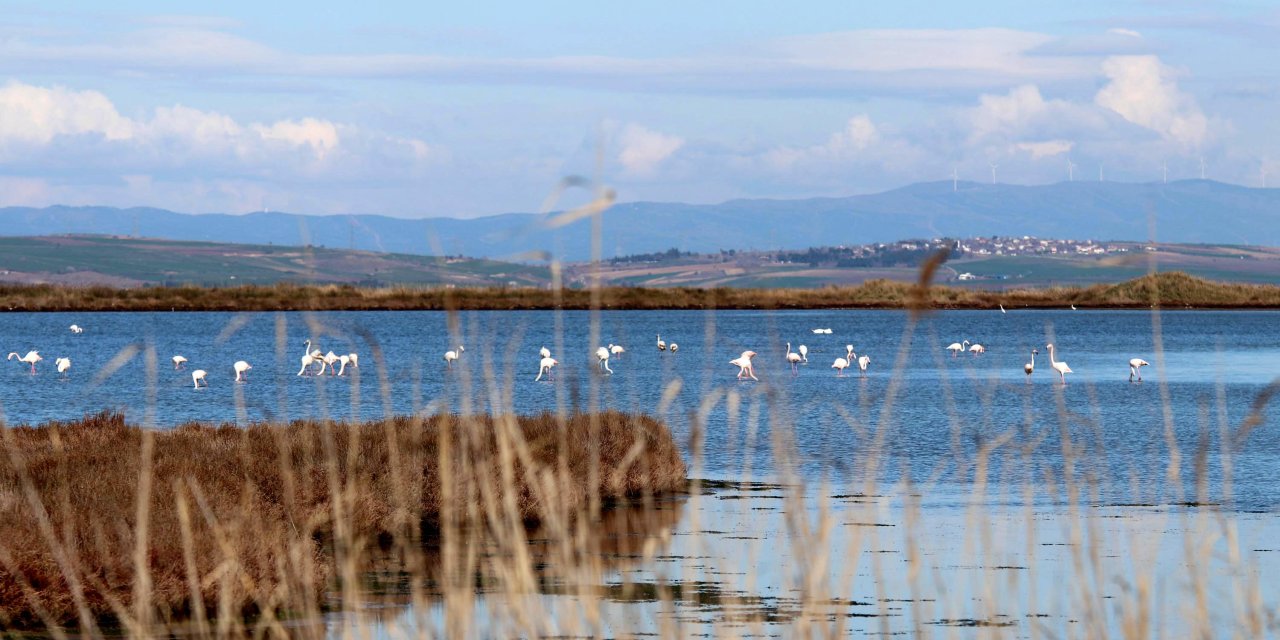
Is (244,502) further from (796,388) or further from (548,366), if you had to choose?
(548,366)

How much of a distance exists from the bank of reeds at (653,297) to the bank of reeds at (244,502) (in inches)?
3670

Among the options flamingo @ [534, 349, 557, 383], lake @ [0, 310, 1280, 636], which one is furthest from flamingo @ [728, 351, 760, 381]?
flamingo @ [534, 349, 557, 383]

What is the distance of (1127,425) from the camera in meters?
38.8

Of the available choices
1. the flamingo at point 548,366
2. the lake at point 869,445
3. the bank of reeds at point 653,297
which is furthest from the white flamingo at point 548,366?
the bank of reeds at point 653,297

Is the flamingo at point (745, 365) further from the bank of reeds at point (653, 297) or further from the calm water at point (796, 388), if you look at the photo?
the bank of reeds at point (653, 297)

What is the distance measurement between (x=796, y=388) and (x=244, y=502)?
40.4 meters

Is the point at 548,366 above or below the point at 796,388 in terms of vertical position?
above

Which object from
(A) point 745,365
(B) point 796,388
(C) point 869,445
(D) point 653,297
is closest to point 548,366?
(A) point 745,365

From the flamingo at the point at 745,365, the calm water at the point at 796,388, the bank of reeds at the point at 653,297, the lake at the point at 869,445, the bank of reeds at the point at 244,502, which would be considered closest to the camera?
the lake at the point at 869,445

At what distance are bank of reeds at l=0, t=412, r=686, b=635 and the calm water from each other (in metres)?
0.76

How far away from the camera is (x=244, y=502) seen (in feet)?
42.9

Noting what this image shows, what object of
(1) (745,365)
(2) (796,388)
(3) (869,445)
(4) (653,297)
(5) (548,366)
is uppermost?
(3) (869,445)

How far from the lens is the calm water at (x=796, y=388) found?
376 inches

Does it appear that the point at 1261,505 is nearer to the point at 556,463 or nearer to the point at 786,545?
the point at 786,545
